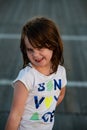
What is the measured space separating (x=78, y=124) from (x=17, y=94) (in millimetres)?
2345

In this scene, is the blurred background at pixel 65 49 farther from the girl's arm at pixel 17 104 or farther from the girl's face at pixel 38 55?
the girl's face at pixel 38 55

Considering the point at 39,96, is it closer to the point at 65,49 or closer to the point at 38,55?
the point at 38,55

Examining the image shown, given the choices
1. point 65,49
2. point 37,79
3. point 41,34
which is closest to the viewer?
point 41,34

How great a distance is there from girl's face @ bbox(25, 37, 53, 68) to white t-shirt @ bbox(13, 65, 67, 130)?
0.06 meters

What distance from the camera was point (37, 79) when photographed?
2475 mm

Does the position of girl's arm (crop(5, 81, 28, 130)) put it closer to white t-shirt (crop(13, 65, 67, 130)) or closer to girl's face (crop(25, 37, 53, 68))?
white t-shirt (crop(13, 65, 67, 130))

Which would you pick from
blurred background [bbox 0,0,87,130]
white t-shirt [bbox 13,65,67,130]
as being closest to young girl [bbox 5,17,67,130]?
white t-shirt [bbox 13,65,67,130]

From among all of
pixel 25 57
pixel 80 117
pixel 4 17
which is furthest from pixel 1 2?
pixel 25 57

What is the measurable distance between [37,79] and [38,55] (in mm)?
180

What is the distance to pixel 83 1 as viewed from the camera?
14078mm

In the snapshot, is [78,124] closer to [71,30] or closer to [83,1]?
[71,30]

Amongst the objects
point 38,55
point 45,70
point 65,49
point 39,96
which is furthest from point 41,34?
point 65,49

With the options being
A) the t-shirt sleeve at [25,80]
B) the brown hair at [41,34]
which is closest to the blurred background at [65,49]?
the t-shirt sleeve at [25,80]

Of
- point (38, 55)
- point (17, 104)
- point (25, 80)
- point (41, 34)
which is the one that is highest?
point (41, 34)
